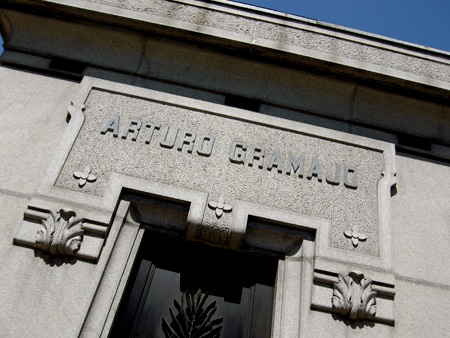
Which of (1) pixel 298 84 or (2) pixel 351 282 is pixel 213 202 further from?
(1) pixel 298 84

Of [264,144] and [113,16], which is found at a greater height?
[113,16]

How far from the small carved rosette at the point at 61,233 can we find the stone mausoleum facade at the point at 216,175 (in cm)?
2

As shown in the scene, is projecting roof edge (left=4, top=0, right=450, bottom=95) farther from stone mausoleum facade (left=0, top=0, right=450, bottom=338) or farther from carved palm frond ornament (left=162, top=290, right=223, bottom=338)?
carved palm frond ornament (left=162, top=290, right=223, bottom=338)

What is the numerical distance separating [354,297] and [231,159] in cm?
184

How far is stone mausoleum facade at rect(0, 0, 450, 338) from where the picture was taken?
3.62m

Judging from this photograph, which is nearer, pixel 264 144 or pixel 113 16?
pixel 264 144

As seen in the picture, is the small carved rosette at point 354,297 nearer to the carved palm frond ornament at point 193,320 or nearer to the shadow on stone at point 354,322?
the shadow on stone at point 354,322

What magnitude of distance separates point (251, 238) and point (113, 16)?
322cm

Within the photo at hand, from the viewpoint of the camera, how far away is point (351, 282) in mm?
3668

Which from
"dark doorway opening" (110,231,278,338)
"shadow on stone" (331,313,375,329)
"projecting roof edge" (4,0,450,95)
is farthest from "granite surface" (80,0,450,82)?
"shadow on stone" (331,313,375,329)

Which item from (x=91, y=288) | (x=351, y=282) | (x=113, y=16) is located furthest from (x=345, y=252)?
(x=113, y=16)

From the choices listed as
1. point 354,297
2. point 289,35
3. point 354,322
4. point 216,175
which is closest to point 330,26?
point 289,35

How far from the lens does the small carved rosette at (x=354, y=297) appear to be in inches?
139

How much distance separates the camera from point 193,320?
3.81 metres
